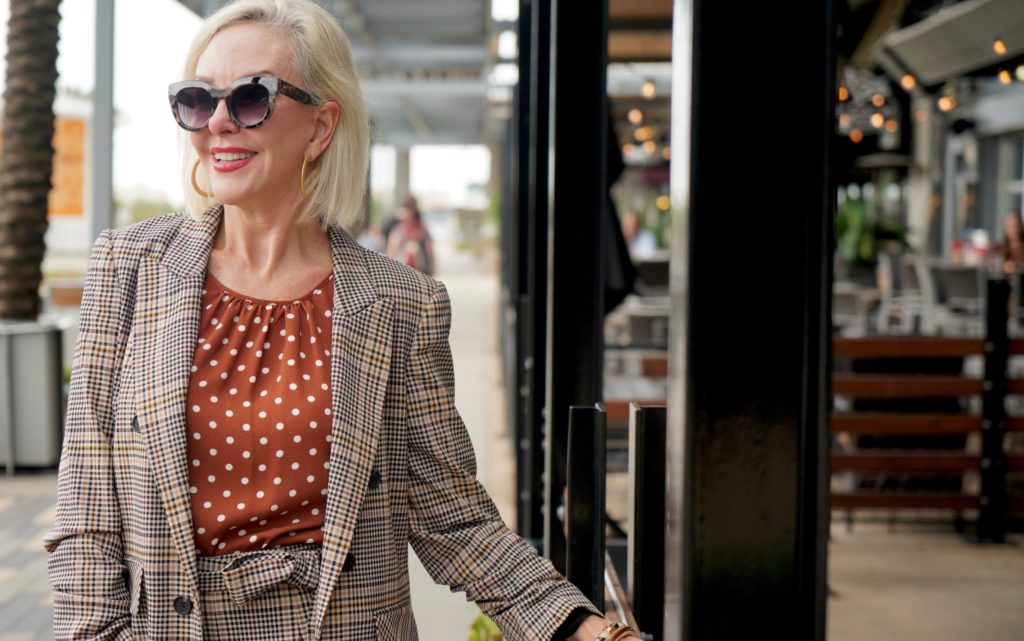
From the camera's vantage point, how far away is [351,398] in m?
1.65

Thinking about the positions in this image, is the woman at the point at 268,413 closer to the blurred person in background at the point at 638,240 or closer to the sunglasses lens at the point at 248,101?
the sunglasses lens at the point at 248,101

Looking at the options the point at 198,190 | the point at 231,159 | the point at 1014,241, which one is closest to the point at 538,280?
the point at 198,190

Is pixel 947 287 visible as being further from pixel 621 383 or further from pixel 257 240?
pixel 257 240

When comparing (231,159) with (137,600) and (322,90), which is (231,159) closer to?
(322,90)

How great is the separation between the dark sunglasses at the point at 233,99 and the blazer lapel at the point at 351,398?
0.25 metres

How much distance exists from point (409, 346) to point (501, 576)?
36cm

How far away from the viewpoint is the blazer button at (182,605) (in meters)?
1.59

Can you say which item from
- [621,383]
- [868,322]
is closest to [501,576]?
[621,383]

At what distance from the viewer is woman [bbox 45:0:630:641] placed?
5.24 ft

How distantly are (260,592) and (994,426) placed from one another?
16.5ft

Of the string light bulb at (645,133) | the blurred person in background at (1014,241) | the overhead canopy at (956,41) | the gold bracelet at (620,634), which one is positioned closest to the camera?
the gold bracelet at (620,634)

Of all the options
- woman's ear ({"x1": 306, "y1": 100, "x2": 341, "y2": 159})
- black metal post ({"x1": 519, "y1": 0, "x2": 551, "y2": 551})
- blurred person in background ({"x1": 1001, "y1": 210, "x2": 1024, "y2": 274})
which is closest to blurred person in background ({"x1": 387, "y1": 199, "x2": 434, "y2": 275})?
blurred person in background ({"x1": 1001, "y1": 210, "x2": 1024, "y2": 274})

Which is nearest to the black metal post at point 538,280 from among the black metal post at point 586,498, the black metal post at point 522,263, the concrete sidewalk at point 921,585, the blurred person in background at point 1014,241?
the black metal post at point 522,263

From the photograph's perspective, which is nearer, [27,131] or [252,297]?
[252,297]
